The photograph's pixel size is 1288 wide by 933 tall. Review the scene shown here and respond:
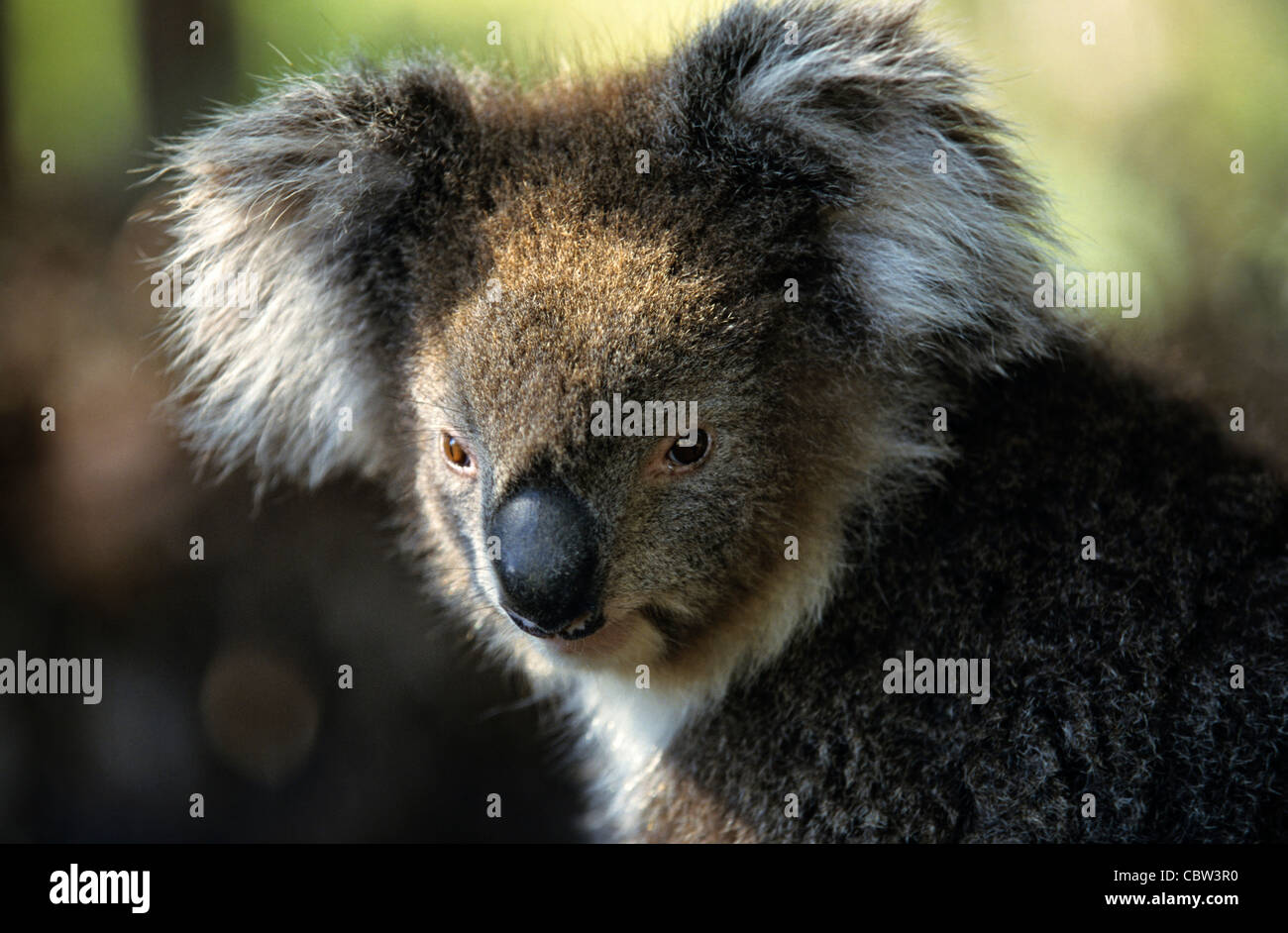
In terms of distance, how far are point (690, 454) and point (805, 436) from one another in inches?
13.0

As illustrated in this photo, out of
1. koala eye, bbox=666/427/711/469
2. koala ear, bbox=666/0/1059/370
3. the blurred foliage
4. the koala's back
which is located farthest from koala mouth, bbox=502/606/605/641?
the blurred foliage

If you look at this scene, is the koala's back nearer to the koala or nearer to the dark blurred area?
the koala

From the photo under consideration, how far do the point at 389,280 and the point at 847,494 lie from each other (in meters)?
1.45

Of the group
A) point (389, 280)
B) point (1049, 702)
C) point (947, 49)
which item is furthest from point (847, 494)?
point (389, 280)

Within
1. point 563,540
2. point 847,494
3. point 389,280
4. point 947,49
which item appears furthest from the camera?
point 389,280

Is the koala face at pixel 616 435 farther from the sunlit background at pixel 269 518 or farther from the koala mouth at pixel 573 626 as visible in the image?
the sunlit background at pixel 269 518

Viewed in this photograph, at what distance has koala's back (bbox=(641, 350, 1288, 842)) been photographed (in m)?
2.68

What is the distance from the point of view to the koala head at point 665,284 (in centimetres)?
263

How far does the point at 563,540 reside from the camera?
253 centimetres

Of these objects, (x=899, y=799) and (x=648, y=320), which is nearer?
(x=648, y=320)

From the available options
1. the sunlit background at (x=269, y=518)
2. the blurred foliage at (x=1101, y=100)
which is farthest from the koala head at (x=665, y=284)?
the sunlit background at (x=269, y=518)

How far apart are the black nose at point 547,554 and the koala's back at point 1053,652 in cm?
78

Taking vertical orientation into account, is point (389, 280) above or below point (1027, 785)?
above
